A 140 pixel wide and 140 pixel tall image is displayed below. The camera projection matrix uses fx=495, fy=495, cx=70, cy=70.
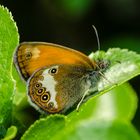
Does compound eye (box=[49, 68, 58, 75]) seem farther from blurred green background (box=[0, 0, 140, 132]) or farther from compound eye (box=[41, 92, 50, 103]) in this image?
blurred green background (box=[0, 0, 140, 132])

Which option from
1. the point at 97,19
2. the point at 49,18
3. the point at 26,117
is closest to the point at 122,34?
the point at 97,19

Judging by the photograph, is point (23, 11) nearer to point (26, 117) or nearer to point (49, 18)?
point (49, 18)

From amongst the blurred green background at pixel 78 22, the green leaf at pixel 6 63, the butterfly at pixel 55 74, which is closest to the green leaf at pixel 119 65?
the butterfly at pixel 55 74

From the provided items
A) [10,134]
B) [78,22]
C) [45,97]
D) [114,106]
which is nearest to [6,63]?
[10,134]

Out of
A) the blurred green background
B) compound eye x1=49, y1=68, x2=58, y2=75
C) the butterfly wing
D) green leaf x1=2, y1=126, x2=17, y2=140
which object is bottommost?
the blurred green background

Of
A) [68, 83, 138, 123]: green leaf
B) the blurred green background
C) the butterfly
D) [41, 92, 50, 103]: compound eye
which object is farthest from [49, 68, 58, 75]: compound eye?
the blurred green background

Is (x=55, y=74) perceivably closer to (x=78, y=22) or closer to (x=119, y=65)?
(x=119, y=65)
